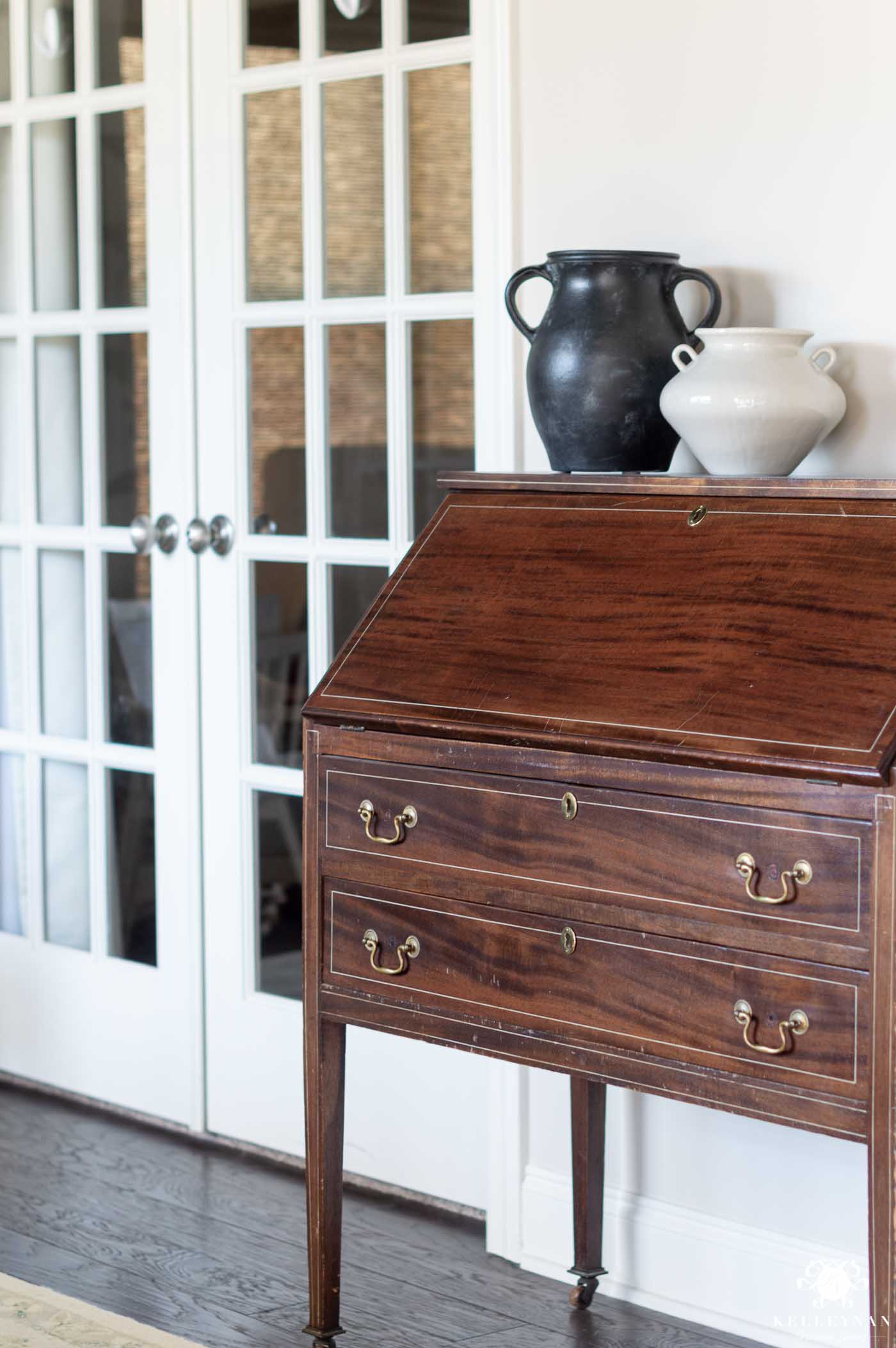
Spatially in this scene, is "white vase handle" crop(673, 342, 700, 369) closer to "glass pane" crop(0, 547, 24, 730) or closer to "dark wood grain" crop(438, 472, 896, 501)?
"dark wood grain" crop(438, 472, 896, 501)

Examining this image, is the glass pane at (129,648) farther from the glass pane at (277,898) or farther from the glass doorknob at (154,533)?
the glass pane at (277,898)

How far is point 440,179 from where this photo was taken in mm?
2740

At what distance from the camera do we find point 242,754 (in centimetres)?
308

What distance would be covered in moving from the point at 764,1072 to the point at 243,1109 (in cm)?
154

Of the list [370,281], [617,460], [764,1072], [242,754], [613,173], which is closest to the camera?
[764,1072]

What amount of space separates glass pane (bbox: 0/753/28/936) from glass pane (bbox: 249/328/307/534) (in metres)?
0.89

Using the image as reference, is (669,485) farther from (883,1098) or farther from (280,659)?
(280,659)

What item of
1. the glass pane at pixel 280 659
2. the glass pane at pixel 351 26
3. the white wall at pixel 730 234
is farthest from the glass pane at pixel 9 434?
the white wall at pixel 730 234

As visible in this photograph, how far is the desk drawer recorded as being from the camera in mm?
1719

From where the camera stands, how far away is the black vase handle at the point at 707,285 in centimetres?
227

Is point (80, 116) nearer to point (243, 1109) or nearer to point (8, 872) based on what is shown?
point (8, 872)

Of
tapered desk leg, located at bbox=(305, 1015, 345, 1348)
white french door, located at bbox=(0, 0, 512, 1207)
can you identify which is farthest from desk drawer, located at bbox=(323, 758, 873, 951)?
white french door, located at bbox=(0, 0, 512, 1207)

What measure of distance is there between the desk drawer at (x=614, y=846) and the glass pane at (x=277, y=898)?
0.94 metres

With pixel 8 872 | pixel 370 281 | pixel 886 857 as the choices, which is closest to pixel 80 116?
pixel 370 281
